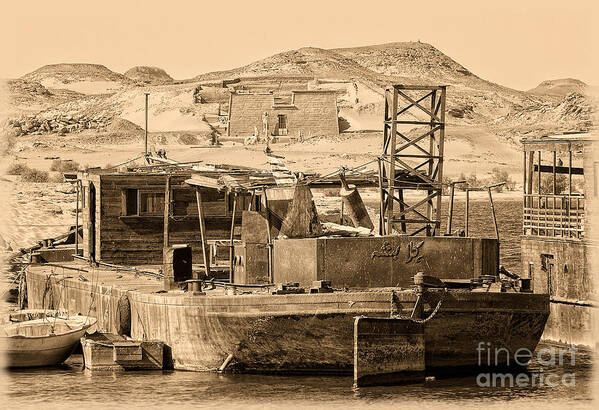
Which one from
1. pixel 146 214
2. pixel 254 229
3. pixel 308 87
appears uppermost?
pixel 308 87

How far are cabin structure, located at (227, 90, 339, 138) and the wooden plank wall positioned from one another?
57.8 metres

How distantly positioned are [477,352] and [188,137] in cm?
7048

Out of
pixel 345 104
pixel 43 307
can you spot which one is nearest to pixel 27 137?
pixel 345 104

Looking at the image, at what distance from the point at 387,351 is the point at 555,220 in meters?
11.5

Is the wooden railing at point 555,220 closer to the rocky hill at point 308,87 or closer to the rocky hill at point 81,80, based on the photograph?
the rocky hill at point 308,87

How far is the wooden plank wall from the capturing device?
41.9 m

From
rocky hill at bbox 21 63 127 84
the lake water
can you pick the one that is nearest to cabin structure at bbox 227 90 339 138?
the lake water

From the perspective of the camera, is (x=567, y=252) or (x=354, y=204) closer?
(x=354, y=204)

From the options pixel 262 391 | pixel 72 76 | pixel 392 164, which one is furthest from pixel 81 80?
pixel 262 391

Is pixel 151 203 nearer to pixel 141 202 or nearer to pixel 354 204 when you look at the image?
pixel 141 202

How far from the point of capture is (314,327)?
31.2 metres

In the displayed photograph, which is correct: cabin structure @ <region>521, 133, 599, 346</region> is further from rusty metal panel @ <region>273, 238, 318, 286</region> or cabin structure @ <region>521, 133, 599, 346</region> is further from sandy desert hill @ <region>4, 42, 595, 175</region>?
sandy desert hill @ <region>4, 42, 595, 175</region>

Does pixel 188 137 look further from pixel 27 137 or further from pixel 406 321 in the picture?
pixel 406 321

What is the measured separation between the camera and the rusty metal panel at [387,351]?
3039cm
